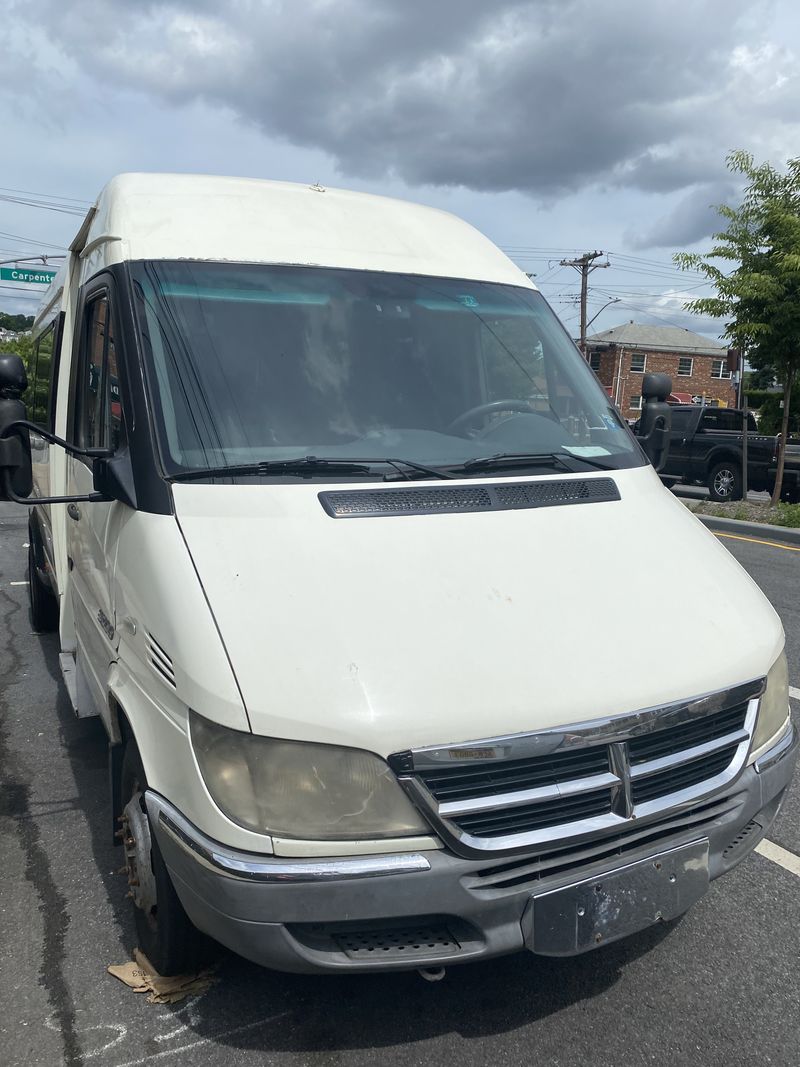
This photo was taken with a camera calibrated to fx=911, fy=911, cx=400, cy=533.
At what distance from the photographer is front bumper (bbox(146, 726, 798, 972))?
7.09 ft

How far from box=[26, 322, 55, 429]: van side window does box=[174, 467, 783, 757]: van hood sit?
3.19 meters

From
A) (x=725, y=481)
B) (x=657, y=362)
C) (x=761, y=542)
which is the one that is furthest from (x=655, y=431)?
(x=657, y=362)

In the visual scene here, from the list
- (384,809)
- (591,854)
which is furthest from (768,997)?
(384,809)

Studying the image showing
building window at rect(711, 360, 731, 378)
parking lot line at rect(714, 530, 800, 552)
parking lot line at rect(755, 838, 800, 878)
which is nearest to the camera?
parking lot line at rect(755, 838, 800, 878)

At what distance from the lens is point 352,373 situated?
130 inches

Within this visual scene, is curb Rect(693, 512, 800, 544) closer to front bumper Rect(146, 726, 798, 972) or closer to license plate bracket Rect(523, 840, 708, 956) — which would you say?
license plate bracket Rect(523, 840, 708, 956)

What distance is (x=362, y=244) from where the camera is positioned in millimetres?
3709

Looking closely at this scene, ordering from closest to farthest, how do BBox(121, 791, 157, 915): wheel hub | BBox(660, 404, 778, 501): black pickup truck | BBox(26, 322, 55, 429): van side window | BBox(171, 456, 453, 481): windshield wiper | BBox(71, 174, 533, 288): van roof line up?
BBox(121, 791, 157, 915): wheel hub
BBox(171, 456, 453, 481): windshield wiper
BBox(71, 174, 533, 288): van roof
BBox(26, 322, 55, 429): van side window
BBox(660, 404, 778, 501): black pickup truck

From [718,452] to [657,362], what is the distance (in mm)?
54337

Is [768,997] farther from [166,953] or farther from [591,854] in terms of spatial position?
[166,953]

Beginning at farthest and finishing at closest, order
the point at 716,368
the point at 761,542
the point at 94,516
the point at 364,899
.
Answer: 1. the point at 716,368
2. the point at 761,542
3. the point at 94,516
4. the point at 364,899

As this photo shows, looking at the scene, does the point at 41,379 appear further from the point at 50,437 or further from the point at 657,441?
the point at 657,441

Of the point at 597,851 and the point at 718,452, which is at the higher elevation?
the point at 597,851

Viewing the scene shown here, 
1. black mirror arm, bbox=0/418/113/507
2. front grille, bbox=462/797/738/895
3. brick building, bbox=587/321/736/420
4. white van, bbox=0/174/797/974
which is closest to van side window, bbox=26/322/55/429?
white van, bbox=0/174/797/974
